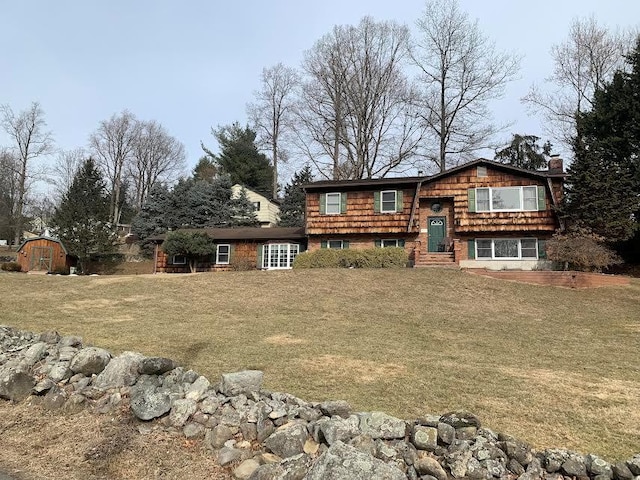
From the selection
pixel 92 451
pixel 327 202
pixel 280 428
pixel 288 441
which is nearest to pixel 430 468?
pixel 288 441

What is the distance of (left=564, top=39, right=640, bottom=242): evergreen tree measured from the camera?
20.6m

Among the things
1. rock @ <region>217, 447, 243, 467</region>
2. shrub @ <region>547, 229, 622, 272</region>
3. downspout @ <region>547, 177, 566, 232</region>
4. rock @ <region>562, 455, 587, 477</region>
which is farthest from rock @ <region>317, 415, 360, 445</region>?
downspout @ <region>547, 177, 566, 232</region>

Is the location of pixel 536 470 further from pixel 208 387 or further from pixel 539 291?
pixel 539 291

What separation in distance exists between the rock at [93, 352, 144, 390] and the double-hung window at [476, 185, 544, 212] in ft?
70.1

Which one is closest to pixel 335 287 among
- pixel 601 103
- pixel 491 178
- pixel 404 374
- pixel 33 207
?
pixel 404 374

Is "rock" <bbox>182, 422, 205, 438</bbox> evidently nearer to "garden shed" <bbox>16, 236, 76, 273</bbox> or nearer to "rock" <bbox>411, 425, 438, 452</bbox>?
"rock" <bbox>411, 425, 438, 452</bbox>

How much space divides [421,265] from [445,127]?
57.0 ft

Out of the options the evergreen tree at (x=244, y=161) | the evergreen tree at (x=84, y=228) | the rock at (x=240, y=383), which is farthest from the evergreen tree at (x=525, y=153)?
the rock at (x=240, y=383)

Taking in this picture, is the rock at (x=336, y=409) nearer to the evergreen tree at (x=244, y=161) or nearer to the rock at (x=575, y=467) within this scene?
the rock at (x=575, y=467)

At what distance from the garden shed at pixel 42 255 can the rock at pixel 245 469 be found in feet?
97.9

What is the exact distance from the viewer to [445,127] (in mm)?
35688

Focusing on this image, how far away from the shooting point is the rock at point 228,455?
158 inches

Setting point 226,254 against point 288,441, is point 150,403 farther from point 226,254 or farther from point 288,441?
point 226,254

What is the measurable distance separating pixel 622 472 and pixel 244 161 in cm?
4854
